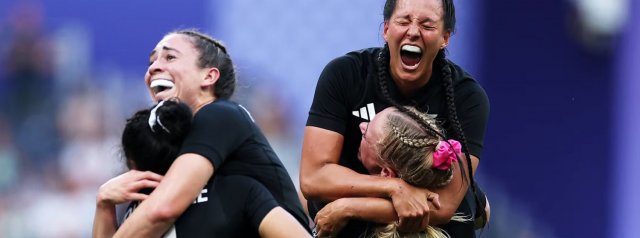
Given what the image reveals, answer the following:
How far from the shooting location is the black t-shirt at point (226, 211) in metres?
4.28

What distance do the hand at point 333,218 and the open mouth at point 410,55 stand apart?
534mm

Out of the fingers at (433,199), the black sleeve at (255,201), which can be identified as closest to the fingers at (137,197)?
the black sleeve at (255,201)

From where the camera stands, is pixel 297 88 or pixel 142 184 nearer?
pixel 142 184

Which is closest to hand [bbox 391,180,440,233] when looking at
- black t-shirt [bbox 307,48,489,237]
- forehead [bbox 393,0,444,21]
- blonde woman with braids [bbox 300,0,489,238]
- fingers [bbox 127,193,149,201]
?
blonde woman with braids [bbox 300,0,489,238]

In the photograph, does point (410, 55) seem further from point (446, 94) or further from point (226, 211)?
point (226, 211)

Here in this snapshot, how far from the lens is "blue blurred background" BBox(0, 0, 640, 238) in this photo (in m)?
8.98

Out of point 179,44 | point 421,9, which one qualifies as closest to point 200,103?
point 179,44

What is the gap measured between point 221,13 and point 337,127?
499 cm

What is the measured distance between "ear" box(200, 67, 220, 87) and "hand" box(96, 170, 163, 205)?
0.43 m

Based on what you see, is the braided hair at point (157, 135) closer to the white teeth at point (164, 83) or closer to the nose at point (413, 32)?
the white teeth at point (164, 83)

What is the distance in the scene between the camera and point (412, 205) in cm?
422

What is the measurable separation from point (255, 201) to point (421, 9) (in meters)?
0.85

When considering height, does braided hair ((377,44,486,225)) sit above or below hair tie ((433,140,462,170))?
above

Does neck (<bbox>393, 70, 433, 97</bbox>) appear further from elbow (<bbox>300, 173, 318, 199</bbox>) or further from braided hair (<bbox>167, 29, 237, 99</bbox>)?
braided hair (<bbox>167, 29, 237, 99</bbox>)
